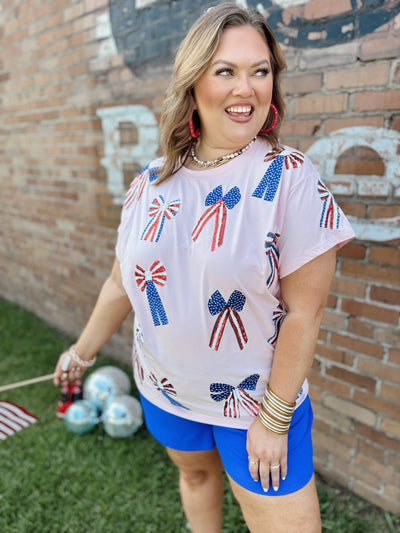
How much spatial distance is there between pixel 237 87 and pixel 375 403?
1.58m

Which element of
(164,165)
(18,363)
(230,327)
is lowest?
(18,363)

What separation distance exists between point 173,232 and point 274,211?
304 mm

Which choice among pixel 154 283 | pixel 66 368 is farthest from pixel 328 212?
pixel 66 368

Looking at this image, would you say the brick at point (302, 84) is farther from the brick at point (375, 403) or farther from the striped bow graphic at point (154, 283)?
the brick at point (375, 403)

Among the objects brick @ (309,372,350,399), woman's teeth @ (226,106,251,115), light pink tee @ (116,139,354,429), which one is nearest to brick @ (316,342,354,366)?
brick @ (309,372,350,399)

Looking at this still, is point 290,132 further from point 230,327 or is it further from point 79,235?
point 79,235

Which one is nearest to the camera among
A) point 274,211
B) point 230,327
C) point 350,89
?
point 274,211

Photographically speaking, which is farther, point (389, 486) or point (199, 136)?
point (389, 486)

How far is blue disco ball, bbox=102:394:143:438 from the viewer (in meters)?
2.59

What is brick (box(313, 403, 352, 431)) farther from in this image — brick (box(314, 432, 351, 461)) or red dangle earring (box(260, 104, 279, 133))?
red dangle earring (box(260, 104, 279, 133))

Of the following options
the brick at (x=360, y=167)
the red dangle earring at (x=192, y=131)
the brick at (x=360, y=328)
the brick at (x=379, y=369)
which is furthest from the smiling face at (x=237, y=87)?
the brick at (x=379, y=369)

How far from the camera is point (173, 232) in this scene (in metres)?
1.24

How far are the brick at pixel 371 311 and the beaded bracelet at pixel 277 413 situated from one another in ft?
2.87

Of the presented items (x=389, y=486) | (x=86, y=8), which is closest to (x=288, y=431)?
(x=389, y=486)
